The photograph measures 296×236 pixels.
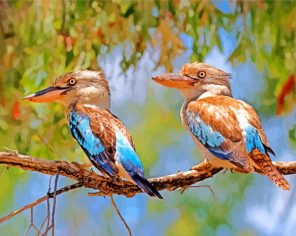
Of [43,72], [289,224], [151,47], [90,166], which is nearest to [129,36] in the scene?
[151,47]

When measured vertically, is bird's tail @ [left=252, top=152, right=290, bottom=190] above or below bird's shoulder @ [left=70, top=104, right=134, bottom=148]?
below

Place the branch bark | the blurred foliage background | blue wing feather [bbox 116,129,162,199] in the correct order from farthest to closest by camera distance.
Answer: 1. the blurred foliage background
2. blue wing feather [bbox 116,129,162,199]
3. the branch bark

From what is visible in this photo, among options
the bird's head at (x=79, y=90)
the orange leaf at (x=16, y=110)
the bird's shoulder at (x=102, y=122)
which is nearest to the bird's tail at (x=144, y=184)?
the bird's shoulder at (x=102, y=122)

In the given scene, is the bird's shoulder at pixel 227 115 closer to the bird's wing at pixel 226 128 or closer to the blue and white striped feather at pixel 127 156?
the bird's wing at pixel 226 128

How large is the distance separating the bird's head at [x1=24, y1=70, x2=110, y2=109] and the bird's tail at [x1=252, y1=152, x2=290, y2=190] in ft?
1.47

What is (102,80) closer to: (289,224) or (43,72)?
(43,72)

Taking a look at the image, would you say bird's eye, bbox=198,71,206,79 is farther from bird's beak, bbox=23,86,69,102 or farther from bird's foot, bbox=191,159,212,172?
bird's beak, bbox=23,86,69,102

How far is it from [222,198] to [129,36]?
550 millimetres

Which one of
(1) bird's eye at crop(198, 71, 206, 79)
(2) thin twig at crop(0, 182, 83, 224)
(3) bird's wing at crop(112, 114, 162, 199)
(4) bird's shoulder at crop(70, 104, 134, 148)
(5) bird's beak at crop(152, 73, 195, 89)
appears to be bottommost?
(2) thin twig at crop(0, 182, 83, 224)

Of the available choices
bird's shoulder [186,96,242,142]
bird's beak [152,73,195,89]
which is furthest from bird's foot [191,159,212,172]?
bird's beak [152,73,195,89]

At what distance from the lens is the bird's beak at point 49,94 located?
250cm

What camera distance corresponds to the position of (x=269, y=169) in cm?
235

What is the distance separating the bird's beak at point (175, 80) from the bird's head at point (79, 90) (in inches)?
6.1

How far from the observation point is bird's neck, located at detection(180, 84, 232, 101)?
2.49 metres
